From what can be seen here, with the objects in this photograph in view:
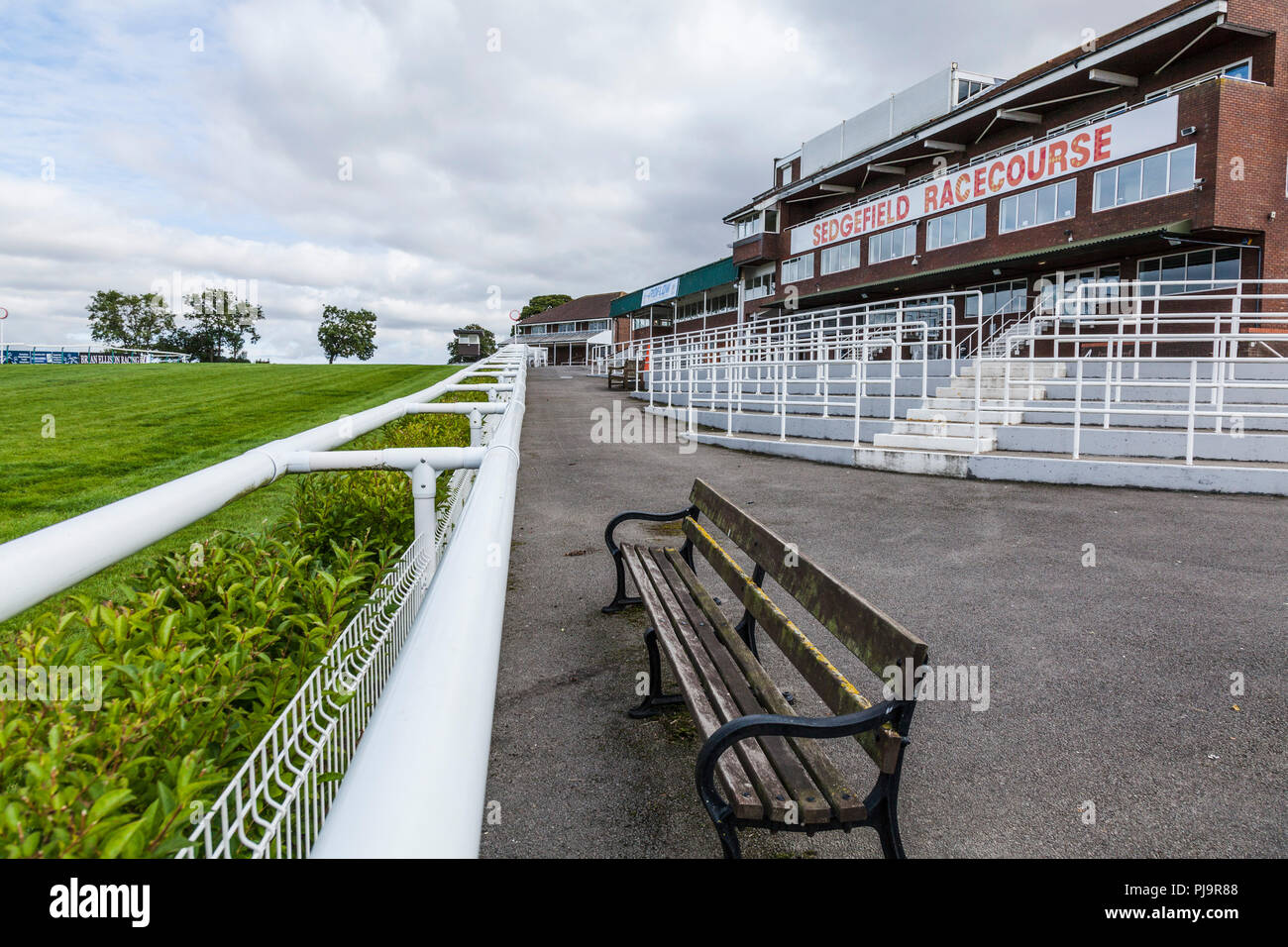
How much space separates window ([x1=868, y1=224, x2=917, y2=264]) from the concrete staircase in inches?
743

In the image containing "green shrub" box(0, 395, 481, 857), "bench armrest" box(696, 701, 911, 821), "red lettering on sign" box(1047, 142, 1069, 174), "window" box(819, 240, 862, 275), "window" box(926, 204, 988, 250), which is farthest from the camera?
"window" box(819, 240, 862, 275)

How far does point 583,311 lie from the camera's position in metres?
81.4

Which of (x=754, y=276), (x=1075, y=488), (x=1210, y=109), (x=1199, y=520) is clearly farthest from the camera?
(x=754, y=276)

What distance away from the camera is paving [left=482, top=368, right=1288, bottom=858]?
2.80 metres

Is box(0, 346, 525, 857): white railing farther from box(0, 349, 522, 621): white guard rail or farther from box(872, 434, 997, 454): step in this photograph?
box(872, 434, 997, 454): step

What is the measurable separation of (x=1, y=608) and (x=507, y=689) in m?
3.13

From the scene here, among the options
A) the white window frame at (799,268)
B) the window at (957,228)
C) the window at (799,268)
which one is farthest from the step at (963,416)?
the window at (799,268)

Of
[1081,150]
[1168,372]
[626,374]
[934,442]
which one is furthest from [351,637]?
[1081,150]

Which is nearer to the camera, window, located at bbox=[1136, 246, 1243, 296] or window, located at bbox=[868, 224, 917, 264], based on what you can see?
window, located at bbox=[1136, 246, 1243, 296]

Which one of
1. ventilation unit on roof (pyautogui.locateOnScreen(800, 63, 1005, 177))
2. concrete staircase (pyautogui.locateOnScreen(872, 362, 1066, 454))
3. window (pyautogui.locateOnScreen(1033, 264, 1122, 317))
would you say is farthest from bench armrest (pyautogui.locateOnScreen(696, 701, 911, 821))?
ventilation unit on roof (pyautogui.locateOnScreen(800, 63, 1005, 177))
